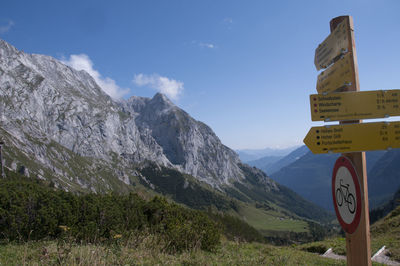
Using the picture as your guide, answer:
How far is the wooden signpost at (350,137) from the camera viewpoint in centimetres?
423

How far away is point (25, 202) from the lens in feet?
Answer: 37.5

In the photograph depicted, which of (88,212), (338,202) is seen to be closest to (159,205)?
(88,212)

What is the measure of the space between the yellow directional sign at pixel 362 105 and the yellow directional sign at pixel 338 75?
350 mm

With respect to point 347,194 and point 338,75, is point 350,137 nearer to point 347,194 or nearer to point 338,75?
point 347,194

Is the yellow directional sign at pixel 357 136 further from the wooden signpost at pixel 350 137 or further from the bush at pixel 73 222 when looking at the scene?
the bush at pixel 73 222

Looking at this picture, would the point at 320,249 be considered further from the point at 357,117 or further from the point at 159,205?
the point at 357,117

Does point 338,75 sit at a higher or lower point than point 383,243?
higher

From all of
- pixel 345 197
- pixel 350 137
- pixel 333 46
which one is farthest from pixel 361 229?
pixel 333 46

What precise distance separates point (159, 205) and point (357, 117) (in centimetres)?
1502

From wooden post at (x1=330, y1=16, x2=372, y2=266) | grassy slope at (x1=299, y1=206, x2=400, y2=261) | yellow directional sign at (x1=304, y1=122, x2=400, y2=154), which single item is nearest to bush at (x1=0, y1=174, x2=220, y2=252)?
wooden post at (x1=330, y1=16, x2=372, y2=266)

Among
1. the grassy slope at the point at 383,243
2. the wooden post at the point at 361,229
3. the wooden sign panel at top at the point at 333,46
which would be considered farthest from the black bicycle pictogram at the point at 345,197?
the grassy slope at the point at 383,243

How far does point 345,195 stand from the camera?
4.42 metres

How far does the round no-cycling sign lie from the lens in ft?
13.6

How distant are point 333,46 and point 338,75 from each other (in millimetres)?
707
